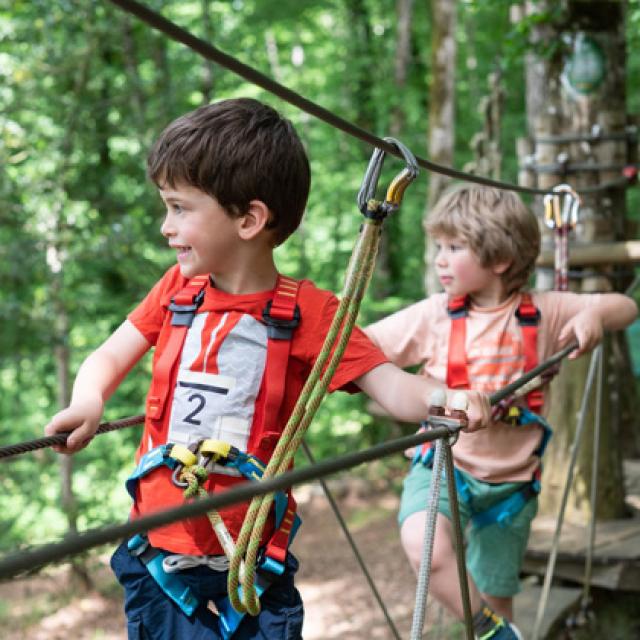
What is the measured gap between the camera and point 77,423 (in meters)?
1.66

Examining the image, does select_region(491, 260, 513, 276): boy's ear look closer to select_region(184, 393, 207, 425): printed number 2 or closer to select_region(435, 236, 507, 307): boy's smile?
select_region(435, 236, 507, 307): boy's smile

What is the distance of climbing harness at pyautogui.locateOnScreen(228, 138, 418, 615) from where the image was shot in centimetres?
152

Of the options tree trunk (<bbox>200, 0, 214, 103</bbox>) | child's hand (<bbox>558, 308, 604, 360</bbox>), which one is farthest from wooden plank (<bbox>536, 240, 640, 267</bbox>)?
tree trunk (<bbox>200, 0, 214, 103</bbox>)

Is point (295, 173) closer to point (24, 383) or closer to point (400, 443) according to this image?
point (400, 443)

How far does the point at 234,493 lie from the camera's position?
0.98 metres

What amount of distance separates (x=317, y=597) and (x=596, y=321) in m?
4.44

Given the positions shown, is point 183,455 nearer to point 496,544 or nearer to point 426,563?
point 426,563

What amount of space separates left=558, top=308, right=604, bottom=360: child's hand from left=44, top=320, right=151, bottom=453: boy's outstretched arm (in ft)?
3.78

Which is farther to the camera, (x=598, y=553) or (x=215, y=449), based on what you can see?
(x=598, y=553)

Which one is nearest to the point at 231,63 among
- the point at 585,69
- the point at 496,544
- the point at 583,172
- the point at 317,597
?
the point at 496,544

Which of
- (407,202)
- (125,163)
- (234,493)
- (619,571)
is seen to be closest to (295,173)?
(234,493)

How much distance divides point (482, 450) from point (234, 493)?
1.61 meters

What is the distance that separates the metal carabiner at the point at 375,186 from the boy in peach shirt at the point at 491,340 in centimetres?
93

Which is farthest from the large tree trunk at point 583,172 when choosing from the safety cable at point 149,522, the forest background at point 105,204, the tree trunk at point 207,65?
the tree trunk at point 207,65
